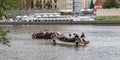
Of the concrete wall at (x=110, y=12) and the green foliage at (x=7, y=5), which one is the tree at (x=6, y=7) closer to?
the green foliage at (x=7, y=5)

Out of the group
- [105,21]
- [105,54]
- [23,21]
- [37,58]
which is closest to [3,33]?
[37,58]

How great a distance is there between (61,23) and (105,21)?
14331 mm

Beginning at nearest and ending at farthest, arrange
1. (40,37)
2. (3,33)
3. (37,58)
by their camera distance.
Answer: (3,33)
(37,58)
(40,37)

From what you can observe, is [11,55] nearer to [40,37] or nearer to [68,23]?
[40,37]

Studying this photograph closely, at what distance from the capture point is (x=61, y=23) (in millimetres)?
138625

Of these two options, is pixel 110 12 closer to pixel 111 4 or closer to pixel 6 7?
pixel 111 4

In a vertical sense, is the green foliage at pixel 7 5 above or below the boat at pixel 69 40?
above

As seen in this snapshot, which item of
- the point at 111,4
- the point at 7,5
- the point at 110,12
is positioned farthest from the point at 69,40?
the point at 111,4

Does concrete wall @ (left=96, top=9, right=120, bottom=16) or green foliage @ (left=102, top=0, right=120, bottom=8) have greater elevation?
green foliage @ (left=102, top=0, right=120, bottom=8)

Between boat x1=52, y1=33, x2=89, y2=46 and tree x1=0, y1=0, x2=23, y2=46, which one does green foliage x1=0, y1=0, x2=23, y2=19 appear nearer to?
tree x1=0, y1=0, x2=23, y2=46

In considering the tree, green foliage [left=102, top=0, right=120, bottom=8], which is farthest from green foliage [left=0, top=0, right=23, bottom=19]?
green foliage [left=102, top=0, right=120, bottom=8]

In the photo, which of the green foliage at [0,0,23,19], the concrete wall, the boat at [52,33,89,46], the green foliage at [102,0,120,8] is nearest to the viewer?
the green foliage at [0,0,23,19]

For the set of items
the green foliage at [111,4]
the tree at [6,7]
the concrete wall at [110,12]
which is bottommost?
the concrete wall at [110,12]

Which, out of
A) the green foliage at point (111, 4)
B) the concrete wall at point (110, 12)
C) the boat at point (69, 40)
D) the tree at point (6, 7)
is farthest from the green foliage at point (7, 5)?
the green foliage at point (111, 4)
